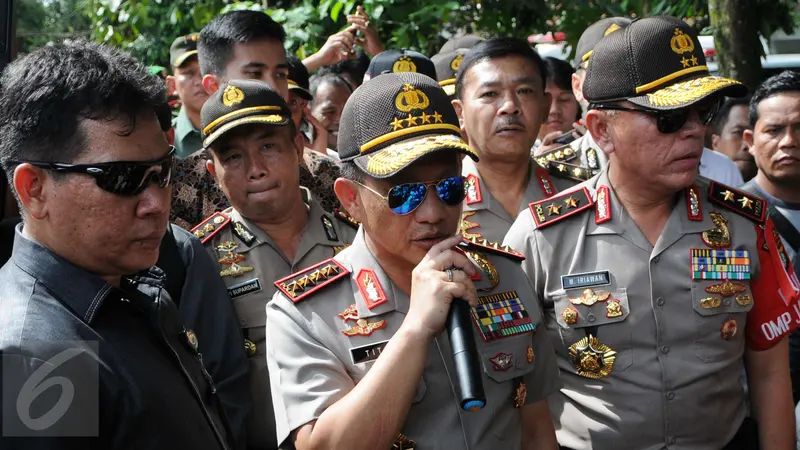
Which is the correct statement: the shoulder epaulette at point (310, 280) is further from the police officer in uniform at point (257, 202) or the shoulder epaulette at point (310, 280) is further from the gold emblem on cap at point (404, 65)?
the gold emblem on cap at point (404, 65)

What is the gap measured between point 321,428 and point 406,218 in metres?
0.64

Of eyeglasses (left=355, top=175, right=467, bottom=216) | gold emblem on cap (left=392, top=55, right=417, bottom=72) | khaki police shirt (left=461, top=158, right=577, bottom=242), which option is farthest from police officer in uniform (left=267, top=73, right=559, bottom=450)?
gold emblem on cap (left=392, top=55, right=417, bottom=72)

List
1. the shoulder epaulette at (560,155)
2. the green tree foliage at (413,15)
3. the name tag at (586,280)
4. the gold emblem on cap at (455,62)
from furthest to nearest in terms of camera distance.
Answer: the green tree foliage at (413,15) → the gold emblem on cap at (455,62) → the shoulder epaulette at (560,155) → the name tag at (586,280)

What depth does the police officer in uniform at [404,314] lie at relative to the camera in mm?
2410

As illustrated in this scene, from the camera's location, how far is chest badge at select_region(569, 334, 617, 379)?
318cm

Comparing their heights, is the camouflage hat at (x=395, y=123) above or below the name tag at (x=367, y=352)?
above

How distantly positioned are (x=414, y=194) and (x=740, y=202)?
1433mm

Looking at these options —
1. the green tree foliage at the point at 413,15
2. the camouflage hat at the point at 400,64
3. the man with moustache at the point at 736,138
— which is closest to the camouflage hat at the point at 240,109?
the camouflage hat at the point at 400,64

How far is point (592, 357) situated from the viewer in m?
3.19

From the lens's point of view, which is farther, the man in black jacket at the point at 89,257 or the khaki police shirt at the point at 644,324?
the khaki police shirt at the point at 644,324

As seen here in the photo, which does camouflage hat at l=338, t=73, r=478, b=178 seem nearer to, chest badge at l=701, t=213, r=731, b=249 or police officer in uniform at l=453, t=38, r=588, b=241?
chest badge at l=701, t=213, r=731, b=249

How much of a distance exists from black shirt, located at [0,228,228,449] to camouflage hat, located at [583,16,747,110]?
1837 millimetres

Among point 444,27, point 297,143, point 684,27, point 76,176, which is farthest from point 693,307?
point 444,27

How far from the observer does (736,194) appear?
3.38 metres
